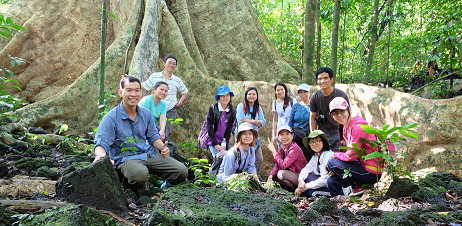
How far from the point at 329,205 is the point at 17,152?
169 inches

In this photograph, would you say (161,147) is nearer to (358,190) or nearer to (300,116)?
(358,190)

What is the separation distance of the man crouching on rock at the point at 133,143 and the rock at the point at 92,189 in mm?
608

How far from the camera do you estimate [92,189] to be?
3541mm

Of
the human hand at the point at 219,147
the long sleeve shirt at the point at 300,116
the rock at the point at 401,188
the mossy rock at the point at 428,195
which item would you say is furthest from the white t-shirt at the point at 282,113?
the mossy rock at the point at 428,195

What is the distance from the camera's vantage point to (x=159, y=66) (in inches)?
354

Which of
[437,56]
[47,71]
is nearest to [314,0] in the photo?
[437,56]

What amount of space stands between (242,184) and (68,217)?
2.28 metres

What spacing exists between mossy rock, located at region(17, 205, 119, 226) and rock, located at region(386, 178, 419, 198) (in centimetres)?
318

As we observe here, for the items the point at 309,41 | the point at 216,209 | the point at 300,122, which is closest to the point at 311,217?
the point at 216,209

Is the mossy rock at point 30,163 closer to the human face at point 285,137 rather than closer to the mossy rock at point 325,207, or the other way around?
the human face at point 285,137

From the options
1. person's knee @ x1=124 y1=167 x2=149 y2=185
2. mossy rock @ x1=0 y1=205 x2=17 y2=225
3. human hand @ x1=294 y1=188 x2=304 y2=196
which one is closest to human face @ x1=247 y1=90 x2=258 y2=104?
human hand @ x1=294 y1=188 x2=304 y2=196

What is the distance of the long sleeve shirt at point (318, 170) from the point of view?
5.41 m

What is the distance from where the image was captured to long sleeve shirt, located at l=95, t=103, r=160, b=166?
175 inches

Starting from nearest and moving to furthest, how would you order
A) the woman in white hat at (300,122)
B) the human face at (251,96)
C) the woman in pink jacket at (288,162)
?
the woman in pink jacket at (288,162) → the woman in white hat at (300,122) → the human face at (251,96)
